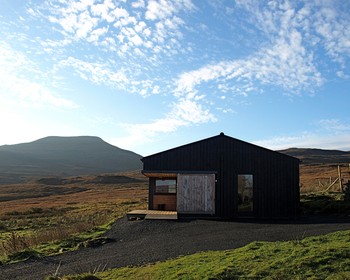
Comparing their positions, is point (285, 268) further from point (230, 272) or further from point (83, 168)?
point (83, 168)

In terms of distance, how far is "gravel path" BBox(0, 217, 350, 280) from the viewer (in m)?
11.5

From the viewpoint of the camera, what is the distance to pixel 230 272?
29.2ft

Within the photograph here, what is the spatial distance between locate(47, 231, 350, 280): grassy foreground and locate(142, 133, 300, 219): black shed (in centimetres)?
1144

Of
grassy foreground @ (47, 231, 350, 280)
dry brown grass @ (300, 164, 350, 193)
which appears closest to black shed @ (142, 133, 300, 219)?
dry brown grass @ (300, 164, 350, 193)

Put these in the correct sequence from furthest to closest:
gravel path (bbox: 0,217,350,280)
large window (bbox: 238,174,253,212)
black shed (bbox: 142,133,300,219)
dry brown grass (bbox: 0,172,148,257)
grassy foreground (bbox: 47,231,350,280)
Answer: large window (bbox: 238,174,253,212) → black shed (bbox: 142,133,300,219) → dry brown grass (bbox: 0,172,148,257) → gravel path (bbox: 0,217,350,280) → grassy foreground (bbox: 47,231,350,280)

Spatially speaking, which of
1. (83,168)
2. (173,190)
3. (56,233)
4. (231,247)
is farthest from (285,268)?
(83,168)

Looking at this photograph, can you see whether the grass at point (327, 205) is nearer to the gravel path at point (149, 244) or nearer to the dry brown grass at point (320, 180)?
the dry brown grass at point (320, 180)

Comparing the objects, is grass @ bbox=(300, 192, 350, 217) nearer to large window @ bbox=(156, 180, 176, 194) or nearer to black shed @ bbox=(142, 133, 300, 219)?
black shed @ bbox=(142, 133, 300, 219)

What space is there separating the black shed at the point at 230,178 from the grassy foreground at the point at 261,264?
37.5 feet

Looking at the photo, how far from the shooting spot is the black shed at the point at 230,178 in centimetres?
2314

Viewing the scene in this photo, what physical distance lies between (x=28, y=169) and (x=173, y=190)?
137 meters

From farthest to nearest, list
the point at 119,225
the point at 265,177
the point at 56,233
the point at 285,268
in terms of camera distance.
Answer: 1. the point at 265,177
2. the point at 119,225
3. the point at 56,233
4. the point at 285,268

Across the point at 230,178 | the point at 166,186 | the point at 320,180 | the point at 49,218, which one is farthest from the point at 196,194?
the point at 320,180

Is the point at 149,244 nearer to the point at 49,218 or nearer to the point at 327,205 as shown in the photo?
the point at 327,205
